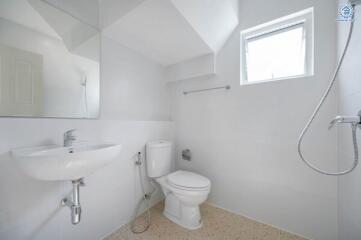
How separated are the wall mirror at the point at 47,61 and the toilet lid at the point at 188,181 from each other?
3.13 ft

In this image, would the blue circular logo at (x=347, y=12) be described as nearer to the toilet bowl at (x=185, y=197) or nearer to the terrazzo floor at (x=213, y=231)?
the toilet bowl at (x=185, y=197)

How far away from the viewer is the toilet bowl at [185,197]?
4.42 feet

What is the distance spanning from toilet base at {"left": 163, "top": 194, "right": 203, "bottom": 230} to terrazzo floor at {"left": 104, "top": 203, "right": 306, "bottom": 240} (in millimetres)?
40

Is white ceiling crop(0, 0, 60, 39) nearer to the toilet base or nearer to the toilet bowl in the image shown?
the toilet bowl

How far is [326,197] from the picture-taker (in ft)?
4.04

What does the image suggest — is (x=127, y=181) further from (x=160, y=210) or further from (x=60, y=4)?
(x=60, y=4)

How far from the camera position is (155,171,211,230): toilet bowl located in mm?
1347

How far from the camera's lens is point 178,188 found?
1383 millimetres

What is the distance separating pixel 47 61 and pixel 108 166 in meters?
0.92

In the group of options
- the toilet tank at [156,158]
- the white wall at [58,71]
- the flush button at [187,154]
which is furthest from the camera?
the flush button at [187,154]

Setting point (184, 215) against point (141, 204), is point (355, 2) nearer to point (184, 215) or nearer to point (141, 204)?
point (184, 215)

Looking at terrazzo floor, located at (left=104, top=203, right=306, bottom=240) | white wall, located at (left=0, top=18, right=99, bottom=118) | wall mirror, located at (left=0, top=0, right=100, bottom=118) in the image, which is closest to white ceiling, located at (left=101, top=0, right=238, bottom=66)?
wall mirror, located at (left=0, top=0, right=100, bottom=118)

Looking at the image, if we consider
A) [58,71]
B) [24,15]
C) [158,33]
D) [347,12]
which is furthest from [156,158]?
[347,12]

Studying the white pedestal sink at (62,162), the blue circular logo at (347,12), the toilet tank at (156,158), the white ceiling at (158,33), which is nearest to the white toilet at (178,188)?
the toilet tank at (156,158)
